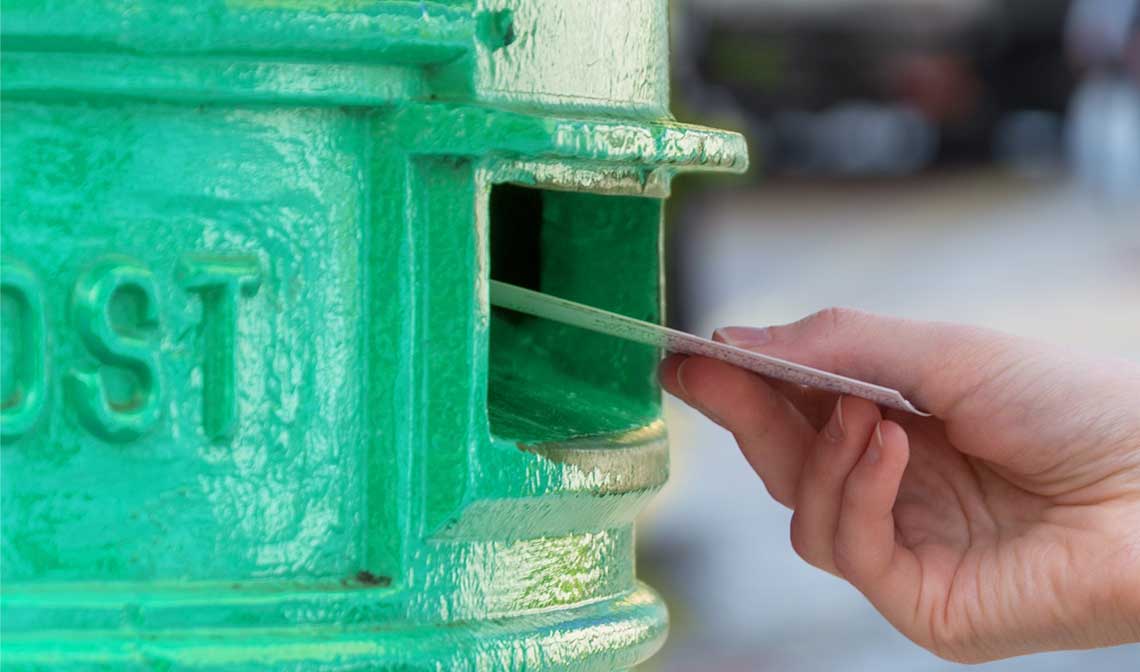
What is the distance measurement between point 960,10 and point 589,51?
18648 mm

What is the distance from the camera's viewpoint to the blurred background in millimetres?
5344

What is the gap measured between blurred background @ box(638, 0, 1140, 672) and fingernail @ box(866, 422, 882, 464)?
9.54 ft

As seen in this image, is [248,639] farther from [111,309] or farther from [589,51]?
[589,51]

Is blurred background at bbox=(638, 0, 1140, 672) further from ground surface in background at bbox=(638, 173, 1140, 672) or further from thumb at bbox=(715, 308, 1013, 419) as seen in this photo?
thumb at bbox=(715, 308, 1013, 419)

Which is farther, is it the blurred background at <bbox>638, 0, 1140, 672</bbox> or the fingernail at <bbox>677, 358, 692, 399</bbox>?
the blurred background at <bbox>638, 0, 1140, 672</bbox>

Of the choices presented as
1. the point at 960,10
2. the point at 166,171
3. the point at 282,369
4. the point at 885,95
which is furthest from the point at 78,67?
the point at 960,10

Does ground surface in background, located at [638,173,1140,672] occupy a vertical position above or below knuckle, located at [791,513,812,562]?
below

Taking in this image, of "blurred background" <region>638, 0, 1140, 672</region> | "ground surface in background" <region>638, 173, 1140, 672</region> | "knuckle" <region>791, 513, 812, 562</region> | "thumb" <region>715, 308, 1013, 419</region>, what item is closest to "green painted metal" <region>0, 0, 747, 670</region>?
"thumb" <region>715, 308, 1013, 419</region>

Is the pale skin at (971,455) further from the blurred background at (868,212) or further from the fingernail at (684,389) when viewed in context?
the blurred background at (868,212)

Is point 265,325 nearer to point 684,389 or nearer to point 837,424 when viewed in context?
point 684,389

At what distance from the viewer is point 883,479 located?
1699mm

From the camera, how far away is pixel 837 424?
1.73 meters

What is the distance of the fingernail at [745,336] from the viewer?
1713 millimetres

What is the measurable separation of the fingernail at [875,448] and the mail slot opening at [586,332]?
230mm
